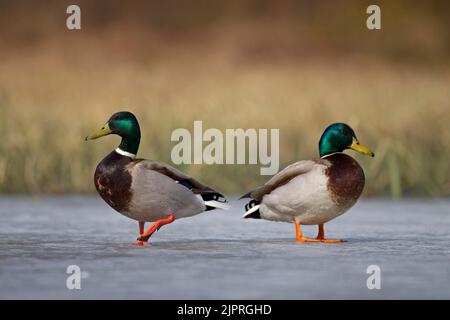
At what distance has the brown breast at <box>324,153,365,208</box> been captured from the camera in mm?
6449

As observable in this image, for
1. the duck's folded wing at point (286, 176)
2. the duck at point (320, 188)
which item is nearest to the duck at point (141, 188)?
the duck's folded wing at point (286, 176)

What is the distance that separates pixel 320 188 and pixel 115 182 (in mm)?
1278

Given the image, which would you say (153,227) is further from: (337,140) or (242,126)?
(242,126)

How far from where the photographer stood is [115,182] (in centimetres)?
646

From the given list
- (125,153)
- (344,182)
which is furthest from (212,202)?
(344,182)

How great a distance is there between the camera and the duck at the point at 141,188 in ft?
21.2

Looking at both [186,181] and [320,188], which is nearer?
[320,188]

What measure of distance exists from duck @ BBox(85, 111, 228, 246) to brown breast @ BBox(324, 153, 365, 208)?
72 cm

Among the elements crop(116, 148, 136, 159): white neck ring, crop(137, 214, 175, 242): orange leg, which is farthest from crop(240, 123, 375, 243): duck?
crop(116, 148, 136, 159): white neck ring

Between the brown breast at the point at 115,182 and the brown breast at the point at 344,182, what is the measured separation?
1.26 m

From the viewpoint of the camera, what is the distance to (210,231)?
7.44 m

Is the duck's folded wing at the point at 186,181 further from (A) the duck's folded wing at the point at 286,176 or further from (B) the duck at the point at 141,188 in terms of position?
(A) the duck's folded wing at the point at 286,176

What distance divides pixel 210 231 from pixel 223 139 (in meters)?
3.29
